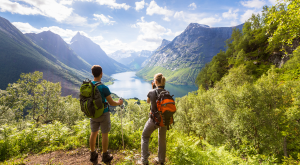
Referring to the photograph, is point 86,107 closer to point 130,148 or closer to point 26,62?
point 130,148

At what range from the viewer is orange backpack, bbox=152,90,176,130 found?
3547 mm

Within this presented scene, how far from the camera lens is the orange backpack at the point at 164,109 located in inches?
140

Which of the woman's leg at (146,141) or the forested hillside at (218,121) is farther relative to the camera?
the forested hillside at (218,121)

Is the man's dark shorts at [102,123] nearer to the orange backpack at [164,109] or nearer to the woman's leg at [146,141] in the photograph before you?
the woman's leg at [146,141]

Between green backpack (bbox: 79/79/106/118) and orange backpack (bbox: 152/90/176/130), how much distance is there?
1727 mm

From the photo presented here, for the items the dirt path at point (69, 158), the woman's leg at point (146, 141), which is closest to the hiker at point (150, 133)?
the woman's leg at point (146, 141)

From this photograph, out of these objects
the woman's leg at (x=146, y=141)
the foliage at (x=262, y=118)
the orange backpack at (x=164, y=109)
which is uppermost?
the orange backpack at (x=164, y=109)

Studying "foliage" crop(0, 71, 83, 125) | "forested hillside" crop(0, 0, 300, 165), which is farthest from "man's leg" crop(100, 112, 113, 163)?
"foliage" crop(0, 71, 83, 125)

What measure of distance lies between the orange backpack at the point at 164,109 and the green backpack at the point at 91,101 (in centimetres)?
173

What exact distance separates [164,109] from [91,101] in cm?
217

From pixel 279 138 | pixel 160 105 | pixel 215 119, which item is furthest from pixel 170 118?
pixel 215 119

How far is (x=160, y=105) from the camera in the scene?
3.68m

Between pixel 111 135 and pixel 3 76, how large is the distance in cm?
18864

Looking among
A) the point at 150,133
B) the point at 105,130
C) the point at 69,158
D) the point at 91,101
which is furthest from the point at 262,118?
the point at 69,158
